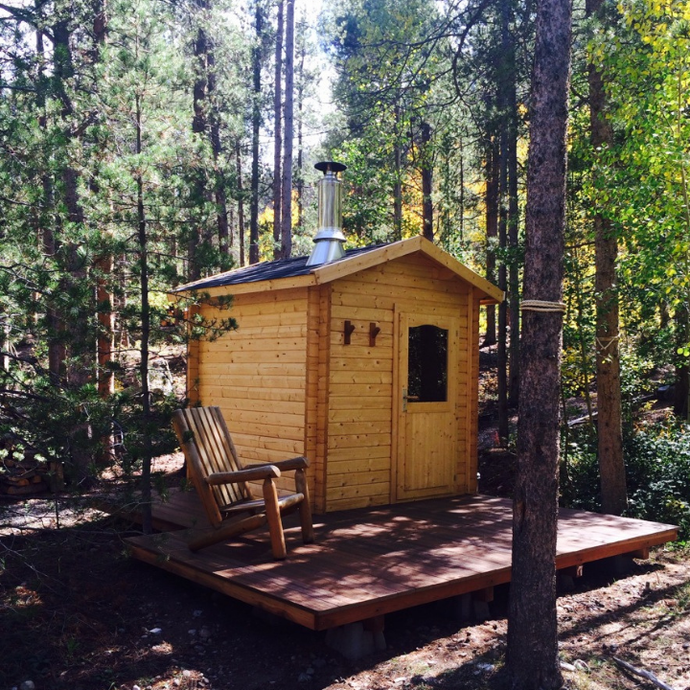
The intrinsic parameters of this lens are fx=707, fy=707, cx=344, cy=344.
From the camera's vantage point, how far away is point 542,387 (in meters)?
3.84

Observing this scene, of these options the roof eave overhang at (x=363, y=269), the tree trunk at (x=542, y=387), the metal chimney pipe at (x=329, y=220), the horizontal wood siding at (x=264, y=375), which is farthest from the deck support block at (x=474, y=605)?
the metal chimney pipe at (x=329, y=220)

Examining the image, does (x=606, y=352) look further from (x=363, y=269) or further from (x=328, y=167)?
(x=328, y=167)

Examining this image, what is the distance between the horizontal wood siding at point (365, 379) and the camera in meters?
6.96

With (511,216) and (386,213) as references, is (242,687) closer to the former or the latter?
(511,216)

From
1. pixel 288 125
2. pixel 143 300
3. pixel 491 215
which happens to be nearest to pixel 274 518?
pixel 143 300

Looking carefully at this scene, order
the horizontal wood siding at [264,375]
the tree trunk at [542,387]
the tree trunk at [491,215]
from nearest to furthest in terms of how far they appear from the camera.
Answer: the tree trunk at [542,387] → the horizontal wood siding at [264,375] → the tree trunk at [491,215]

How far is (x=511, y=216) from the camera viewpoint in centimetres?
1100

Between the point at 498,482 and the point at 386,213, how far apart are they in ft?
25.7

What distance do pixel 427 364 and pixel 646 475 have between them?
312 cm

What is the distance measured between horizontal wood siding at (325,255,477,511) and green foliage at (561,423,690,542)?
286 centimetres

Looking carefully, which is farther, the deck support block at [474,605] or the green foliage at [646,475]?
the green foliage at [646,475]

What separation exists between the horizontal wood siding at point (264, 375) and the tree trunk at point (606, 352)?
3397 mm

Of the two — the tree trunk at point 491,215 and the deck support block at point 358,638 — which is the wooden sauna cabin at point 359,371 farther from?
the tree trunk at point 491,215

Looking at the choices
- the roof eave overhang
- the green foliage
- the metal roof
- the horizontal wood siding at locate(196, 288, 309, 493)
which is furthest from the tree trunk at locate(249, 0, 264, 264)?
the green foliage
